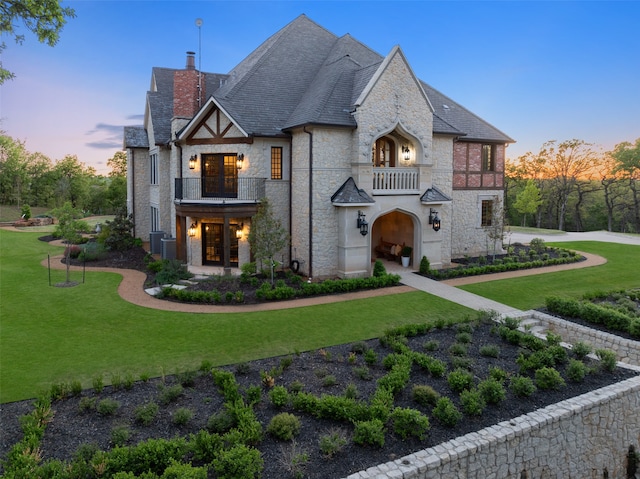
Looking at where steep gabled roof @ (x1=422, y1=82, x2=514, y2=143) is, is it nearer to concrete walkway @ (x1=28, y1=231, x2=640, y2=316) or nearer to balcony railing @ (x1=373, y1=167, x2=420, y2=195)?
balcony railing @ (x1=373, y1=167, x2=420, y2=195)

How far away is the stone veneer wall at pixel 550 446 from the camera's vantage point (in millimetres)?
6898

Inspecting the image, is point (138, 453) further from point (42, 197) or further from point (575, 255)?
point (42, 197)

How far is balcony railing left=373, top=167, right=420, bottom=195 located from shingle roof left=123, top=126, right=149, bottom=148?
16926mm

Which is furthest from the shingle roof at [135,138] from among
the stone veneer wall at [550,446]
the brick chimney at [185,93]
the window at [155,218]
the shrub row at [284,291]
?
the stone veneer wall at [550,446]

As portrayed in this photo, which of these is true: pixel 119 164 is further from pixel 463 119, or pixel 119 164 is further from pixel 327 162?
pixel 463 119

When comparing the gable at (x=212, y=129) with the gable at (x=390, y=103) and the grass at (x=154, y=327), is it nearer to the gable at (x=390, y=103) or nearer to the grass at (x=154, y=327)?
the gable at (x=390, y=103)

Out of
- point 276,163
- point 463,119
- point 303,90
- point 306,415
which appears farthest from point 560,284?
point 303,90

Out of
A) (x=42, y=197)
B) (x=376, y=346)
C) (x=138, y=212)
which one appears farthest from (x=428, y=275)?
(x=42, y=197)

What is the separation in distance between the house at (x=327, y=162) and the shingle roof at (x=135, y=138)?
4.09 m

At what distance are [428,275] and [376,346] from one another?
8.77 meters

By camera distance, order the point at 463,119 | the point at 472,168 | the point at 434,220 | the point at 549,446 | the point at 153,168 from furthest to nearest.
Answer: the point at 153,168, the point at 463,119, the point at 472,168, the point at 434,220, the point at 549,446

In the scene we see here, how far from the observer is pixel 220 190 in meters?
20.4

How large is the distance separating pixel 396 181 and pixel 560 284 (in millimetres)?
8397

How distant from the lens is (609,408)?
9000 mm
